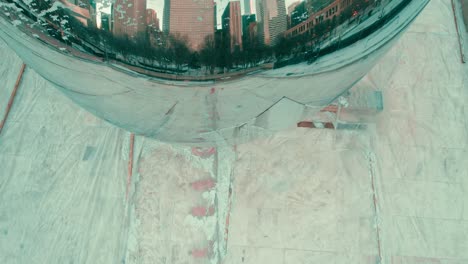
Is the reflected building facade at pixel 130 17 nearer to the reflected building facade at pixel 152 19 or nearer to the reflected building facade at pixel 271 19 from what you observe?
the reflected building facade at pixel 152 19

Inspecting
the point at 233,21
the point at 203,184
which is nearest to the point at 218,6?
the point at 233,21

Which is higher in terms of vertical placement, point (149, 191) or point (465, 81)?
point (465, 81)

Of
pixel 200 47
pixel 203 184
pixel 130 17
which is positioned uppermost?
pixel 130 17

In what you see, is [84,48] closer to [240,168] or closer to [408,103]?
[240,168]

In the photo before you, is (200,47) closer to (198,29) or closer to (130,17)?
(198,29)

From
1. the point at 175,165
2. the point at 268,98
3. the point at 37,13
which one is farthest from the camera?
the point at 175,165

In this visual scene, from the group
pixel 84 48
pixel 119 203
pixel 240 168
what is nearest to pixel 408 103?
pixel 240 168

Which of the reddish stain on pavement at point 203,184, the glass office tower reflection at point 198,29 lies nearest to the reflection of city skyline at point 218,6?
the glass office tower reflection at point 198,29
